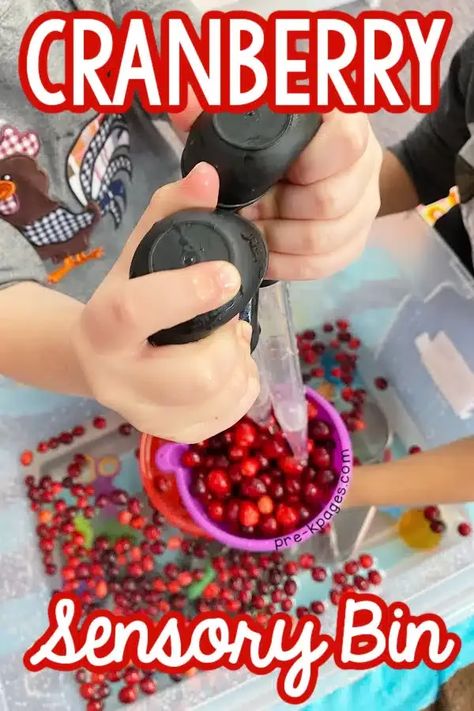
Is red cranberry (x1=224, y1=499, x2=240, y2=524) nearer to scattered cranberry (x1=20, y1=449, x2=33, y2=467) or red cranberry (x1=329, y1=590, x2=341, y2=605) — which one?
red cranberry (x1=329, y1=590, x2=341, y2=605)

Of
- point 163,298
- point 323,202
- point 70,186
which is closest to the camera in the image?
point 163,298

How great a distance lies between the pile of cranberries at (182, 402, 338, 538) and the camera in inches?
26.4

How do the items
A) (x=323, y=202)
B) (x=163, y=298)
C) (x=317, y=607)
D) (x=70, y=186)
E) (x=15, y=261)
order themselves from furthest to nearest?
(x=317, y=607) → (x=70, y=186) → (x=15, y=261) → (x=323, y=202) → (x=163, y=298)

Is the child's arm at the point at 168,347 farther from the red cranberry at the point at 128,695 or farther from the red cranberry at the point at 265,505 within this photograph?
the red cranberry at the point at 128,695

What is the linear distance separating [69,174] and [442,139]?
40 cm

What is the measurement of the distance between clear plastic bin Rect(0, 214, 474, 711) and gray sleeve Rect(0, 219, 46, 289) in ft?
0.96

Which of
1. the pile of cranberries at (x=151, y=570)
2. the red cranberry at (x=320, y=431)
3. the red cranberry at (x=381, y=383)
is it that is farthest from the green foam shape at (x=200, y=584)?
the red cranberry at (x=381, y=383)

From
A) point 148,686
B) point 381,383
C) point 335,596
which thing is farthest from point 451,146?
point 148,686

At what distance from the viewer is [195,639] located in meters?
0.71

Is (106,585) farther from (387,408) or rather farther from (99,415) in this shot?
(387,408)

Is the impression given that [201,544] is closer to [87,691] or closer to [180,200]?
[87,691]

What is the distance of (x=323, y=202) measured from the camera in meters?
0.40

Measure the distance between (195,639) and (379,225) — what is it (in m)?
0.54

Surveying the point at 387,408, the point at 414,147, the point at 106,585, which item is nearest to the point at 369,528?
the point at 387,408
